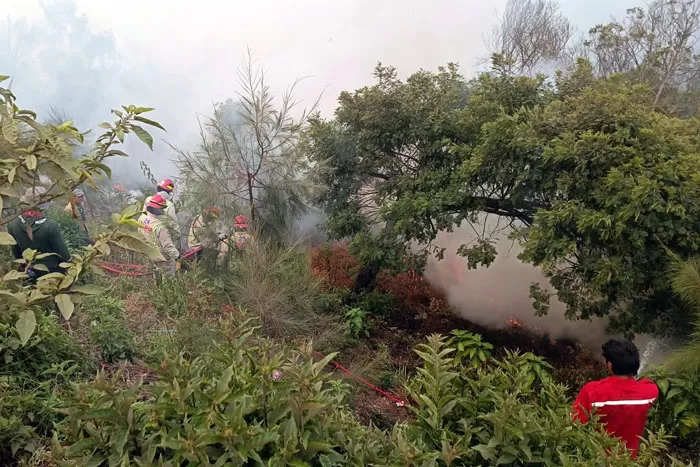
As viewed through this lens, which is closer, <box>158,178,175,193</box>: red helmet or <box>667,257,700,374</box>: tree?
<box>667,257,700,374</box>: tree

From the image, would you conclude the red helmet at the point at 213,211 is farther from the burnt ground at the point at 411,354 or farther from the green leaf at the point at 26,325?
the green leaf at the point at 26,325

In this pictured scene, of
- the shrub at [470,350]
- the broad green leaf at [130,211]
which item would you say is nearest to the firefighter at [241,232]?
the shrub at [470,350]

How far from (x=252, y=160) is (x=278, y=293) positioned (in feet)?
7.55

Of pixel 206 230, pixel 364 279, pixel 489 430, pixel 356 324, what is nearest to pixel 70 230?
pixel 206 230

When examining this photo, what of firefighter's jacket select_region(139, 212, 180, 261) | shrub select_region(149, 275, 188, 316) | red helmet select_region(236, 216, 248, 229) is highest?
red helmet select_region(236, 216, 248, 229)

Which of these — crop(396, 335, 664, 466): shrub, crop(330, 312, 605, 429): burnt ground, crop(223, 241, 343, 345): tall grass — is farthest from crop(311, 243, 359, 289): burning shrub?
crop(396, 335, 664, 466): shrub

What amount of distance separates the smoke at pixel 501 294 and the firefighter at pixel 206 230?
3958 mm

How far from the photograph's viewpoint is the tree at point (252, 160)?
639 centimetres

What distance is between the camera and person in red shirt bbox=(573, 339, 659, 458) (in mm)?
2521

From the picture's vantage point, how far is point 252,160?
21.3ft

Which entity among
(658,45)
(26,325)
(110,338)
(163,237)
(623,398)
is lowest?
(110,338)

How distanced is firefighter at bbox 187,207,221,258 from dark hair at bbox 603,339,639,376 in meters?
4.70

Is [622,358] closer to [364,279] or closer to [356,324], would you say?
[356,324]

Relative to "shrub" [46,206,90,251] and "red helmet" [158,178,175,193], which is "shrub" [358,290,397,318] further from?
"shrub" [46,206,90,251]
